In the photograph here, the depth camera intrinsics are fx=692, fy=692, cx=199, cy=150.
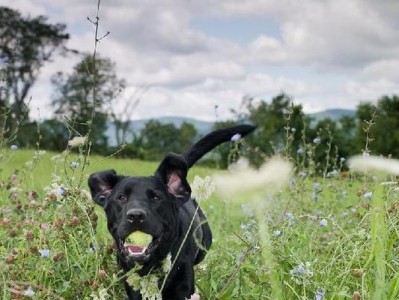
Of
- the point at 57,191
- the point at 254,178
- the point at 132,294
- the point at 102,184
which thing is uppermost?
the point at 254,178

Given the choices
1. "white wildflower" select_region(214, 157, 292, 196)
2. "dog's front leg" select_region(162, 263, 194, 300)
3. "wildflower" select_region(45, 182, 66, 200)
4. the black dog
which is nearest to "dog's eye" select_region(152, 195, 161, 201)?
the black dog

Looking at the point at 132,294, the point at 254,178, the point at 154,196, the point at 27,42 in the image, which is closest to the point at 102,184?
the point at 154,196

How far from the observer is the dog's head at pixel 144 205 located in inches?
150

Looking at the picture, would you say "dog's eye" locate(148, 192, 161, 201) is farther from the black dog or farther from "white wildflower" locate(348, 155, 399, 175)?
"white wildflower" locate(348, 155, 399, 175)

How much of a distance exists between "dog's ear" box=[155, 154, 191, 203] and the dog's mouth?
0.45m

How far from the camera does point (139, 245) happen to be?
392 cm

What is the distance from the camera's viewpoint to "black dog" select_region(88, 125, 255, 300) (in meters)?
3.86

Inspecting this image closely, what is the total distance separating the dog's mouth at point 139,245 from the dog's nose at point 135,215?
158 mm

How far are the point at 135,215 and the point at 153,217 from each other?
6.7 inches

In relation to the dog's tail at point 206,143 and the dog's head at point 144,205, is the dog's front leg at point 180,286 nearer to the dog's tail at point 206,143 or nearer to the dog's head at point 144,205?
the dog's head at point 144,205

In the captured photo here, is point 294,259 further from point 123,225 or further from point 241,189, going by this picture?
point 241,189

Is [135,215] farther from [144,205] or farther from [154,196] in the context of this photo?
[154,196]

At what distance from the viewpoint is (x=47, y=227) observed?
15.8ft

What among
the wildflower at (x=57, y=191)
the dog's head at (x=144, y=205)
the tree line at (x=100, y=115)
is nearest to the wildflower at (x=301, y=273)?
the dog's head at (x=144, y=205)
